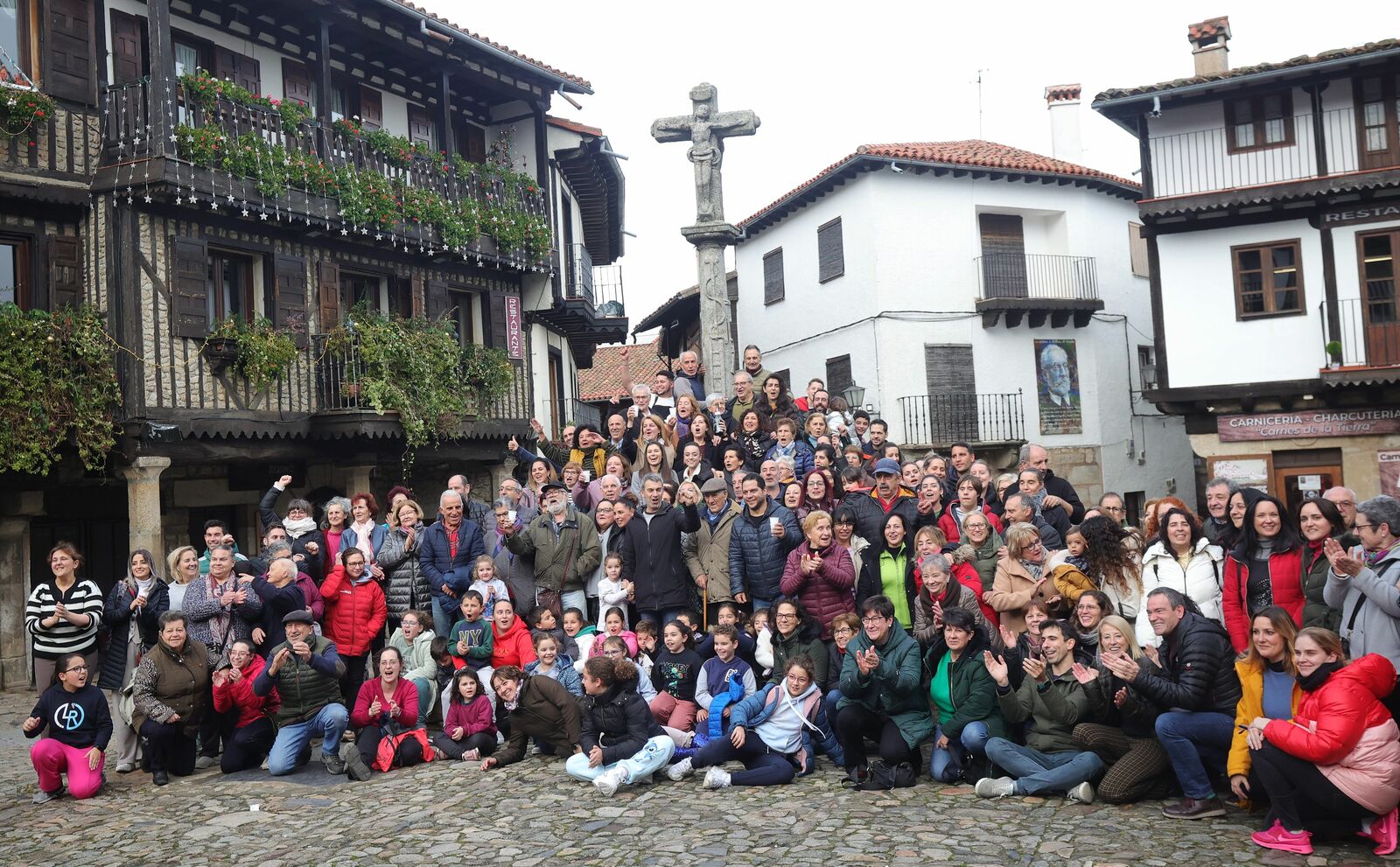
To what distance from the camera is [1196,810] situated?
698cm

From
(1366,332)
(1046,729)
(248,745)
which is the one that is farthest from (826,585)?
(1366,332)

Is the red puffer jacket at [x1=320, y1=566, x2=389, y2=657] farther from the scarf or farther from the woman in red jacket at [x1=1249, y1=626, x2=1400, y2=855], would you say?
the scarf

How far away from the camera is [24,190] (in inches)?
553

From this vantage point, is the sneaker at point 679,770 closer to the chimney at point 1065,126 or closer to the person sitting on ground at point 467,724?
the person sitting on ground at point 467,724

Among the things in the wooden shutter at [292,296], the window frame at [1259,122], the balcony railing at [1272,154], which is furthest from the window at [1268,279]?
the wooden shutter at [292,296]

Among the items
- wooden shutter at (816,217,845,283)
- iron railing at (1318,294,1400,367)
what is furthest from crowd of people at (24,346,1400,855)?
wooden shutter at (816,217,845,283)

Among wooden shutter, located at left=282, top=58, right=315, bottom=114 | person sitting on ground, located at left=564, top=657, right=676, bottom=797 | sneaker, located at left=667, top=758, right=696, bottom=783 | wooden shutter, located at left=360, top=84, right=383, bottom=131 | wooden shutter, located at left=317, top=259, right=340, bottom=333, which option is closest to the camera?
person sitting on ground, located at left=564, top=657, right=676, bottom=797

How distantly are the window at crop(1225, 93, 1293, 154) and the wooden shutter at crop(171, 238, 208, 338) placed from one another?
57.6 feet

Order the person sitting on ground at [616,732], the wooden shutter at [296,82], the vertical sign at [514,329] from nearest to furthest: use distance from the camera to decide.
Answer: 1. the person sitting on ground at [616,732]
2. the wooden shutter at [296,82]
3. the vertical sign at [514,329]

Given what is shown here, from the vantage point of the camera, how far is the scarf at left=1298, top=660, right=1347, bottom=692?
6.38 meters

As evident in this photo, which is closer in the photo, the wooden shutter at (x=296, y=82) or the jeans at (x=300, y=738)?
the jeans at (x=300, y=738)

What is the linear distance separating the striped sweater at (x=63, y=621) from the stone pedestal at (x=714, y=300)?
8.42m

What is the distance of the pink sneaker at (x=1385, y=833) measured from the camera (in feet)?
20.1

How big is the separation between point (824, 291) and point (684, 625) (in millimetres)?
18867
